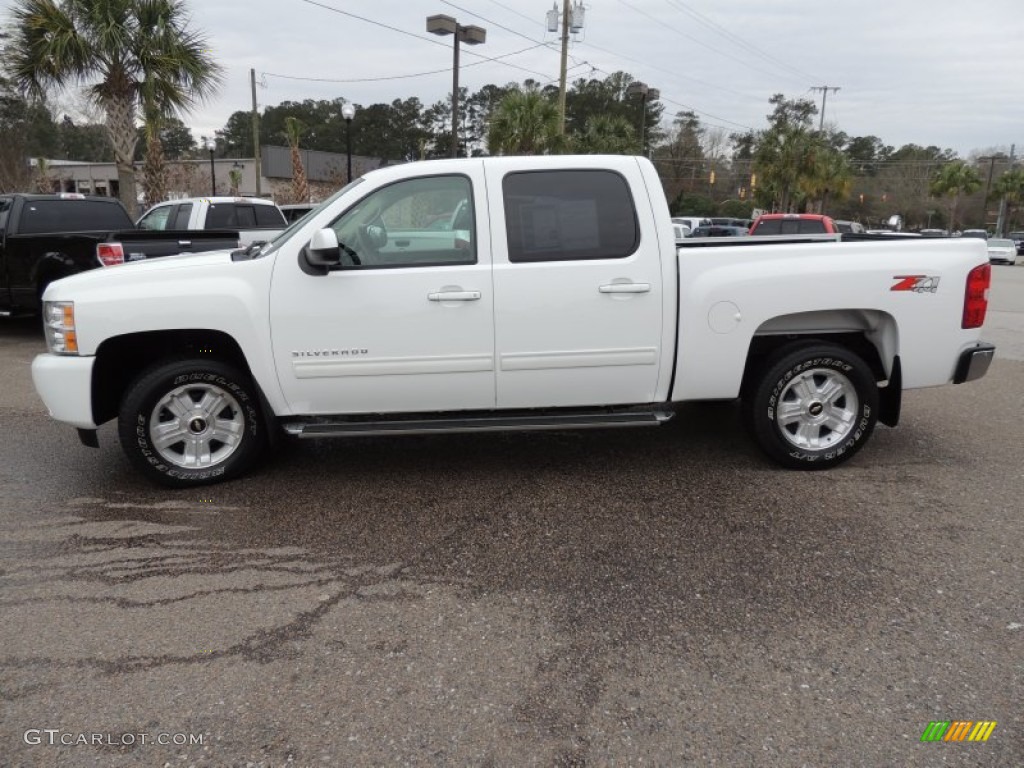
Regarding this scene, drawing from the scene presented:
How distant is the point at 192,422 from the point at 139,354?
605 millimetres

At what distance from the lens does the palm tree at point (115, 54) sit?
16.1 meters

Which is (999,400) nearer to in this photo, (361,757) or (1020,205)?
(361,757)

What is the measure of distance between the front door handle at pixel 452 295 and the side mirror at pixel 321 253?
0.58 metres

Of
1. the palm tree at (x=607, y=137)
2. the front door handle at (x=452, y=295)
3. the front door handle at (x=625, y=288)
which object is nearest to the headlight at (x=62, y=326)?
the front door handle at (x=452, y=295)

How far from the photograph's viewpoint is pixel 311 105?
85.6 metres

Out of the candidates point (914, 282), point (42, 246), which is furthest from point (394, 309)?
point (42, 246)

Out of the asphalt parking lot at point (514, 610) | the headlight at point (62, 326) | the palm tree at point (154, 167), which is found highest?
the palm tree at point (154, 167)

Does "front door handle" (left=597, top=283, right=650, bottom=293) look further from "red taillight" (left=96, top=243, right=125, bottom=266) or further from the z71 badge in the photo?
"red taillight" (left=96, top=243, right=125, bottom=266)

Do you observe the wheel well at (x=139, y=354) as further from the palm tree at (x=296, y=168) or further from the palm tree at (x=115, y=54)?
the palm tree at (x=296, y=168)

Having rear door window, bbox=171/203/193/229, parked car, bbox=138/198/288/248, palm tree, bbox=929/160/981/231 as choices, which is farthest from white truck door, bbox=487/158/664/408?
palm tree, bbox=929/160/981/231

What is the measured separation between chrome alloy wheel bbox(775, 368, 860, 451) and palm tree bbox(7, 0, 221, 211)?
16646 mm

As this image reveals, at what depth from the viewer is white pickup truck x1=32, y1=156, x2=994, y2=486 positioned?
4504mm

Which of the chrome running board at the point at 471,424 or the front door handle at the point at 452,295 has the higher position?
the front door handle at the point at 452,295

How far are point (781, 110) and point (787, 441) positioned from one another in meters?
101
